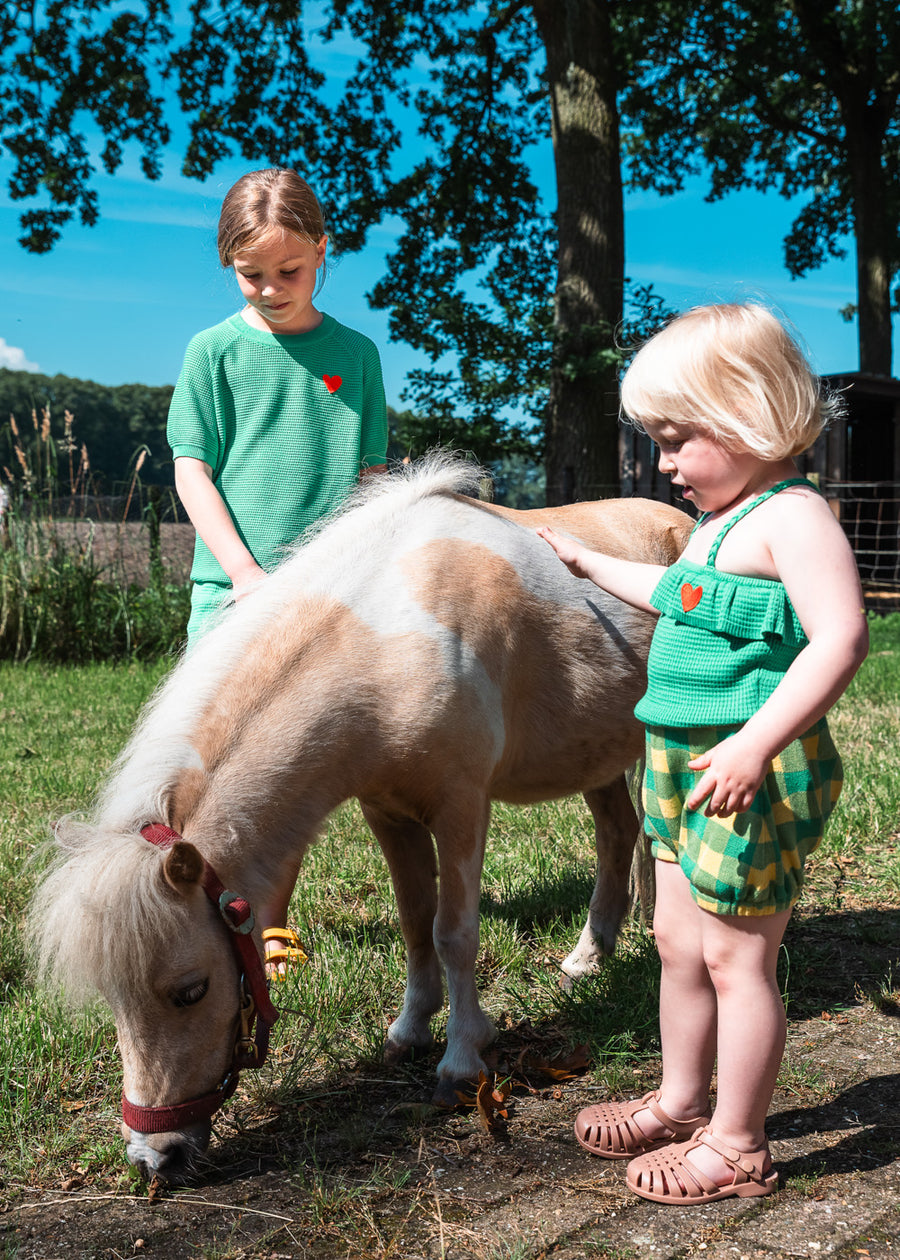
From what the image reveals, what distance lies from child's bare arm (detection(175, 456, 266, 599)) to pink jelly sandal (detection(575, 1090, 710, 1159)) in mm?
1543

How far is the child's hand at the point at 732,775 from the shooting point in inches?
71.7

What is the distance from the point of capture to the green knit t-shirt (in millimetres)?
2916

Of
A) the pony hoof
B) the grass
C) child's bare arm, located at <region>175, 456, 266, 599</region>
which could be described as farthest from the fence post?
the pony hoof

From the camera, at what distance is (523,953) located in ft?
11.0

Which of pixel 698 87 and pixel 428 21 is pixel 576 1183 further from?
pixel 698 87

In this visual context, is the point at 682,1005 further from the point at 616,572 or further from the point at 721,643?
the point at 616,572

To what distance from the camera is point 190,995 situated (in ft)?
6.77

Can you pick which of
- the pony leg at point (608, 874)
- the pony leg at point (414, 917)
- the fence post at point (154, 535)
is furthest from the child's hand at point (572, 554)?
the fence post at point (154, 535)

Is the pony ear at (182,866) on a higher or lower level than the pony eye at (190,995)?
higher

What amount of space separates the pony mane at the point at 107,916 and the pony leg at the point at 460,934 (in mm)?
730

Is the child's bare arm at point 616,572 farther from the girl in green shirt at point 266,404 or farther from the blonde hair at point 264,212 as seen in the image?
the blonde hair at point 264,212

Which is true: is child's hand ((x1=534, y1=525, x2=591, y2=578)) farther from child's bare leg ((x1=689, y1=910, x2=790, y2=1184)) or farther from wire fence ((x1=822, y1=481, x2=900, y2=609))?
wire fence ((x1=822, y1=481, x2=900, y2=609))

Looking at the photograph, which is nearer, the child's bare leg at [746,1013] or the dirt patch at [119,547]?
the child's bare leg at [746,1013]

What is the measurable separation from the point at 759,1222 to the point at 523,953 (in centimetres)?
144
